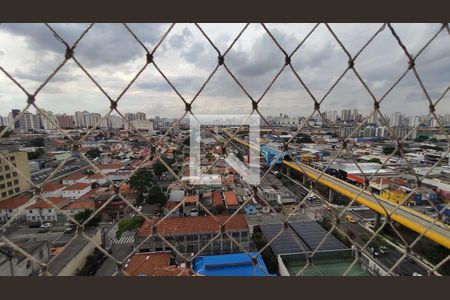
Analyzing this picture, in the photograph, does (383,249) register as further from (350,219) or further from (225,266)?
(225,266)

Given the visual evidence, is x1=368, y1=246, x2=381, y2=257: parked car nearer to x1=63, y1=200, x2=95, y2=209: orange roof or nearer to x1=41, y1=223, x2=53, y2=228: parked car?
x1=63, y1=200, x2=95, y2=209: orange roof

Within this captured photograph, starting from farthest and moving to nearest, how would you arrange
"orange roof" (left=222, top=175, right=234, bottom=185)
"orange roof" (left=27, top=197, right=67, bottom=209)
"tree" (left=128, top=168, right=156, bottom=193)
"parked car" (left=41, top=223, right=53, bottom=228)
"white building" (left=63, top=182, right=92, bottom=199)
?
"orange roof" (left=222, top=175, right=234, bottom=185) < "tree" (left=128, top=168, right=156, bottom=193) < "white building" (left=63, top=182, right=92, bottom=199) < "parked car" (left=41, top=223, right=53, bottom=228) < "orange roof" (left=27, top=197, right=67, bottom=209)

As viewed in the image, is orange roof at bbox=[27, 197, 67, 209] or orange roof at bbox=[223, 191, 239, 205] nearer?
orange roof at bbox=[27, 197, 67, 209]

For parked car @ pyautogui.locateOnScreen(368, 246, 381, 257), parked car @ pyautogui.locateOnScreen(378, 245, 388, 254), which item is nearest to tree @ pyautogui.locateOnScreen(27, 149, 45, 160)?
parked car @ pyautogui.locateOnScreen(368, 246, 381, 257)

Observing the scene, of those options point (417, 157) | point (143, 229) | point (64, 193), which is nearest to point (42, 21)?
point (143, 229)

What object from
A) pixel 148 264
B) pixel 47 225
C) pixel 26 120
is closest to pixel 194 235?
pixel 148 264
